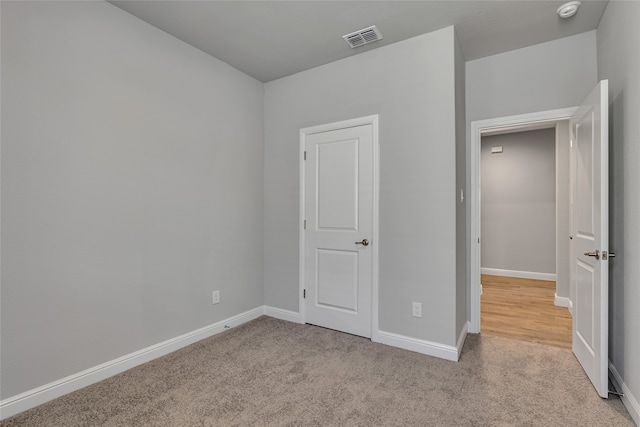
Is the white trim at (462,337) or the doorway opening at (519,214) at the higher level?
the doorway opening at (519,214)

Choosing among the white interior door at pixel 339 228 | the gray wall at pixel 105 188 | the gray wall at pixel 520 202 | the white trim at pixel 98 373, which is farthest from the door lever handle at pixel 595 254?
the gray wall at pixel 520 202

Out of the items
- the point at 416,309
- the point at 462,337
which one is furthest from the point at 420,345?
the point at 462,337

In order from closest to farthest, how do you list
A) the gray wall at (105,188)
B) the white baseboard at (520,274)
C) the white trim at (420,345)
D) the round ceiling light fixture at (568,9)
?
the gray wall at (105,188), the round ceiling light fixture at (568,9), the white trim at (420,345), the white baseboard at (520,274)

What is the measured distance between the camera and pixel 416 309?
107 inches

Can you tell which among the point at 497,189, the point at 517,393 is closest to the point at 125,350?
the point at 517,393

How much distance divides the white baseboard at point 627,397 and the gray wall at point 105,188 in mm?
3106

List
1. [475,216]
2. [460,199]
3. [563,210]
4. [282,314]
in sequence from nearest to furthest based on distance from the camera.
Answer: [460,199] → [475,216] → [282,314] → [563,210]

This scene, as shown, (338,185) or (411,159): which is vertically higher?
(411,159)

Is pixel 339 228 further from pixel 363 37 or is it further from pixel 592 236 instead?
pixel 592 236

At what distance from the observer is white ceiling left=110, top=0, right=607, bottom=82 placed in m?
2.30

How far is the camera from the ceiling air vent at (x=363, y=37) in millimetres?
2625

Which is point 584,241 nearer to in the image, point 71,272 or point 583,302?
point 583,302

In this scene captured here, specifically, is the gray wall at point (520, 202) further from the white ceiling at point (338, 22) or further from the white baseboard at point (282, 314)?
the white baseboard at point (282, 314)

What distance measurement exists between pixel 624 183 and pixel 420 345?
1.85m
